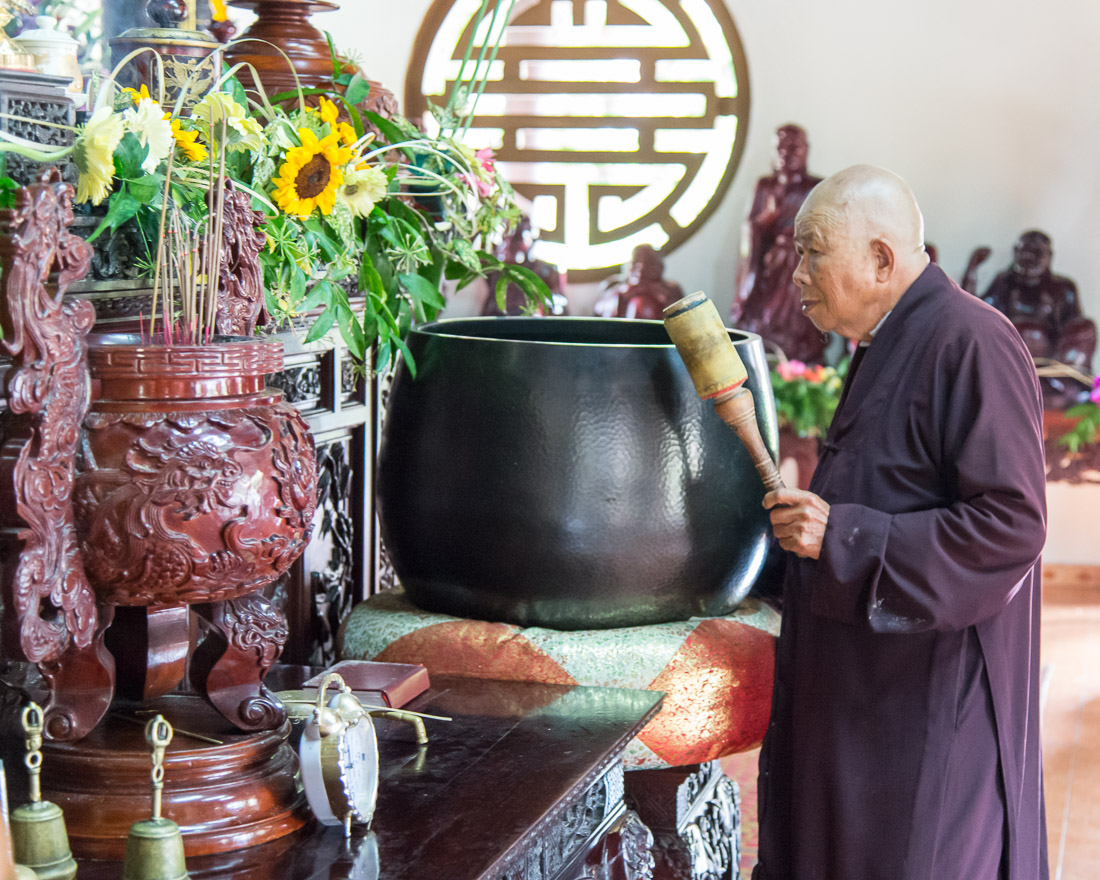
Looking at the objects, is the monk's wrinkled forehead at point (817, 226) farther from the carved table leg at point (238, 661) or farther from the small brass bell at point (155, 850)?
the small brass bell at point (155, 850)

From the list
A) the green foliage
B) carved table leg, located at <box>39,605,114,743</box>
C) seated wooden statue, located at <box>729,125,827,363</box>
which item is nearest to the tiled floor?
the green foliage

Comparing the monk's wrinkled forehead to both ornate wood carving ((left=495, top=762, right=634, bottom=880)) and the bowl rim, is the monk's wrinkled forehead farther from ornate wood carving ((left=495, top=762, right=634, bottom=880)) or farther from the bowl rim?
ornate wood carving ((left=495, top=762, right=634, bottom=880))

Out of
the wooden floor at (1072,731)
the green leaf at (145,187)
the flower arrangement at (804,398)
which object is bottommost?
the wooden floor at (1072,731)

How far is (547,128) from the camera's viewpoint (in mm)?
6824

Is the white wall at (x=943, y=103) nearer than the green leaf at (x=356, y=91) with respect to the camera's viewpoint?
No

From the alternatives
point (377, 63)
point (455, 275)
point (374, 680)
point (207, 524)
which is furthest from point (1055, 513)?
point (207, 524)

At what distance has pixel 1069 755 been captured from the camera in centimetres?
354

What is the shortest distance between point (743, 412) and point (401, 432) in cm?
44

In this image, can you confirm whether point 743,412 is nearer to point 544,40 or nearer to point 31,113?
point 31,113

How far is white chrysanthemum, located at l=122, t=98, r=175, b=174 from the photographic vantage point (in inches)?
39.8

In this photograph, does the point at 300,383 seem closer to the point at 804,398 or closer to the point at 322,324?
the point at 322,324

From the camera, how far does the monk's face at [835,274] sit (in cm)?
161

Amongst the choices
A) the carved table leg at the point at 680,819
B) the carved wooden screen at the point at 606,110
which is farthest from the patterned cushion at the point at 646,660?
the carved wooden screen at the point at 606,110

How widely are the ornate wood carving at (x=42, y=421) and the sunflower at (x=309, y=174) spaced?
1.36 feet
